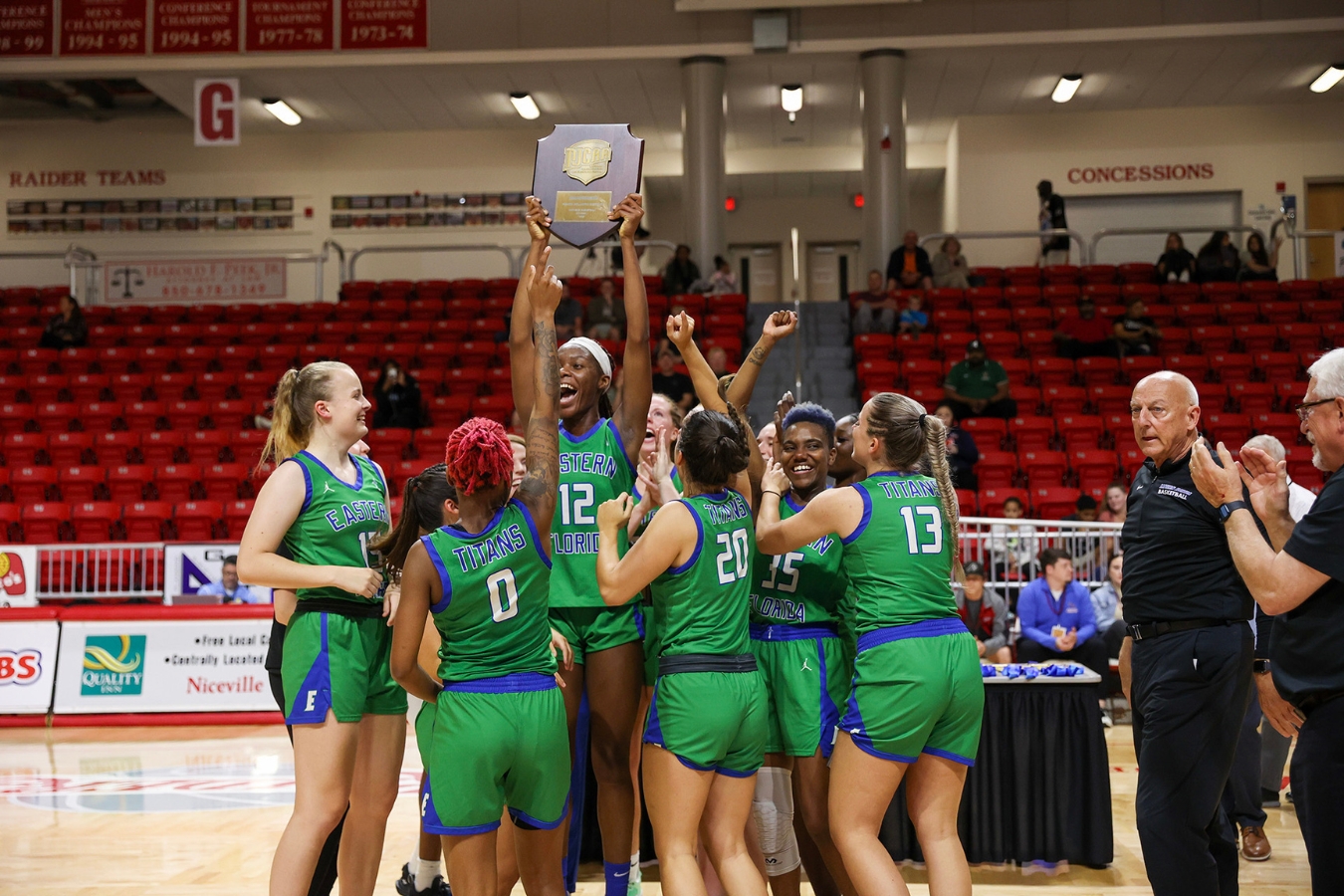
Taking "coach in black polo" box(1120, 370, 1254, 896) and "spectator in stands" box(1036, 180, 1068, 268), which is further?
"spectator in stands" box(1036, 180, 1068, 268)

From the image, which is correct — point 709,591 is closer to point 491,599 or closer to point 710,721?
point 710,721

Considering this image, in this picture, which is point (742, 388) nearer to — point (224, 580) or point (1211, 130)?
point (224, 580)

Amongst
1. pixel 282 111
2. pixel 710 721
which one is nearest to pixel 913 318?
pixel 282 111

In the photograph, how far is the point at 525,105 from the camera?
17.0 meters

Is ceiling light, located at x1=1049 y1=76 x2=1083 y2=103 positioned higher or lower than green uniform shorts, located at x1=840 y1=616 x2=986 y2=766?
higher

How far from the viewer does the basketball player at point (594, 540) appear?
3.70 m

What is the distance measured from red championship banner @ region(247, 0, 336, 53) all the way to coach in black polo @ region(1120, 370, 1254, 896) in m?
13.1

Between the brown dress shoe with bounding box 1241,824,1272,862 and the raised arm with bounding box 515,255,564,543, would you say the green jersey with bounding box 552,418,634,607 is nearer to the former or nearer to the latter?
the raised arm with bounding box 515,255,564,543

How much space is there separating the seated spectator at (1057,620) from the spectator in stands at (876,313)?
5.87 m

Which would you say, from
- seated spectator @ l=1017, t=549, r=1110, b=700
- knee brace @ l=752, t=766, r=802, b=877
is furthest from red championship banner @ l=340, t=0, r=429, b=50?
knee brace @ l=752, t=766, r=802, b=877

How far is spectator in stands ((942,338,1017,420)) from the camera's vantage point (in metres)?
11.9

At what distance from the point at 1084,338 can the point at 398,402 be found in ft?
25.1

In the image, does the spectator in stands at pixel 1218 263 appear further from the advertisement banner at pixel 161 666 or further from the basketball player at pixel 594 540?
the basketball player at pixel 594 540

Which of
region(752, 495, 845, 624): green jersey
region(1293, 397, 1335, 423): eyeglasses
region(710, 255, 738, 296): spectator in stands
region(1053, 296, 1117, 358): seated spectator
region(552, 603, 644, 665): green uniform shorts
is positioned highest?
region(710, 255, 738, 296): spectator in stands
